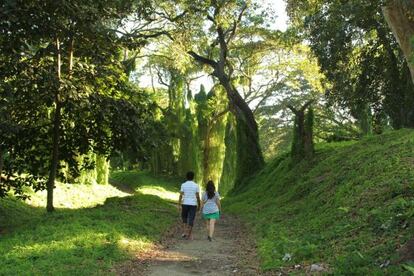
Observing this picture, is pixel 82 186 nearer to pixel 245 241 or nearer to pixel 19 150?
pixel 19 150

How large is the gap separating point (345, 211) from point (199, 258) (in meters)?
3.54

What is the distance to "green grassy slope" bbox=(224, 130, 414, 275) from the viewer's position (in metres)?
7.90

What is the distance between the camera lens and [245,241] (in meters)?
12.5

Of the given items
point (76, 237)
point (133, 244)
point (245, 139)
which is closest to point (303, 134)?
point (245, 139)

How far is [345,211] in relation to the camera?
10984 millimetres

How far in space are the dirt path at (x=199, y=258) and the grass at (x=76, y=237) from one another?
42 cm

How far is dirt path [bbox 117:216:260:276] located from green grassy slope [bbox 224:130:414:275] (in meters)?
0.43

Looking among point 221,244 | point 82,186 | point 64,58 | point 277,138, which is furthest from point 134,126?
point 277,138

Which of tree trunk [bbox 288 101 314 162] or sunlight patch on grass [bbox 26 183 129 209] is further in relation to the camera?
tree trunk [bbox 288 101 314 162]

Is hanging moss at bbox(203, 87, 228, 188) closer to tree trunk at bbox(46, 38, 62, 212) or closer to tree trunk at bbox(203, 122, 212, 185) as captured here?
tree trunk at bbox(203, 122, 212, 185)

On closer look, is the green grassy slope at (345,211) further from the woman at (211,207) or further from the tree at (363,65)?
the tree at (363,65)

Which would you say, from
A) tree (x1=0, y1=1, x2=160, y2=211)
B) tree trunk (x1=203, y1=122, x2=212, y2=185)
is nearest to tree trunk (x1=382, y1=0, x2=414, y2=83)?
tree (x1=0, y1=1, x2=160, y2=211)

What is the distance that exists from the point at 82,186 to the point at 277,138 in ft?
85.4

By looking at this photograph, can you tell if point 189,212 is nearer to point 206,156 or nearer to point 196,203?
point 196,203
